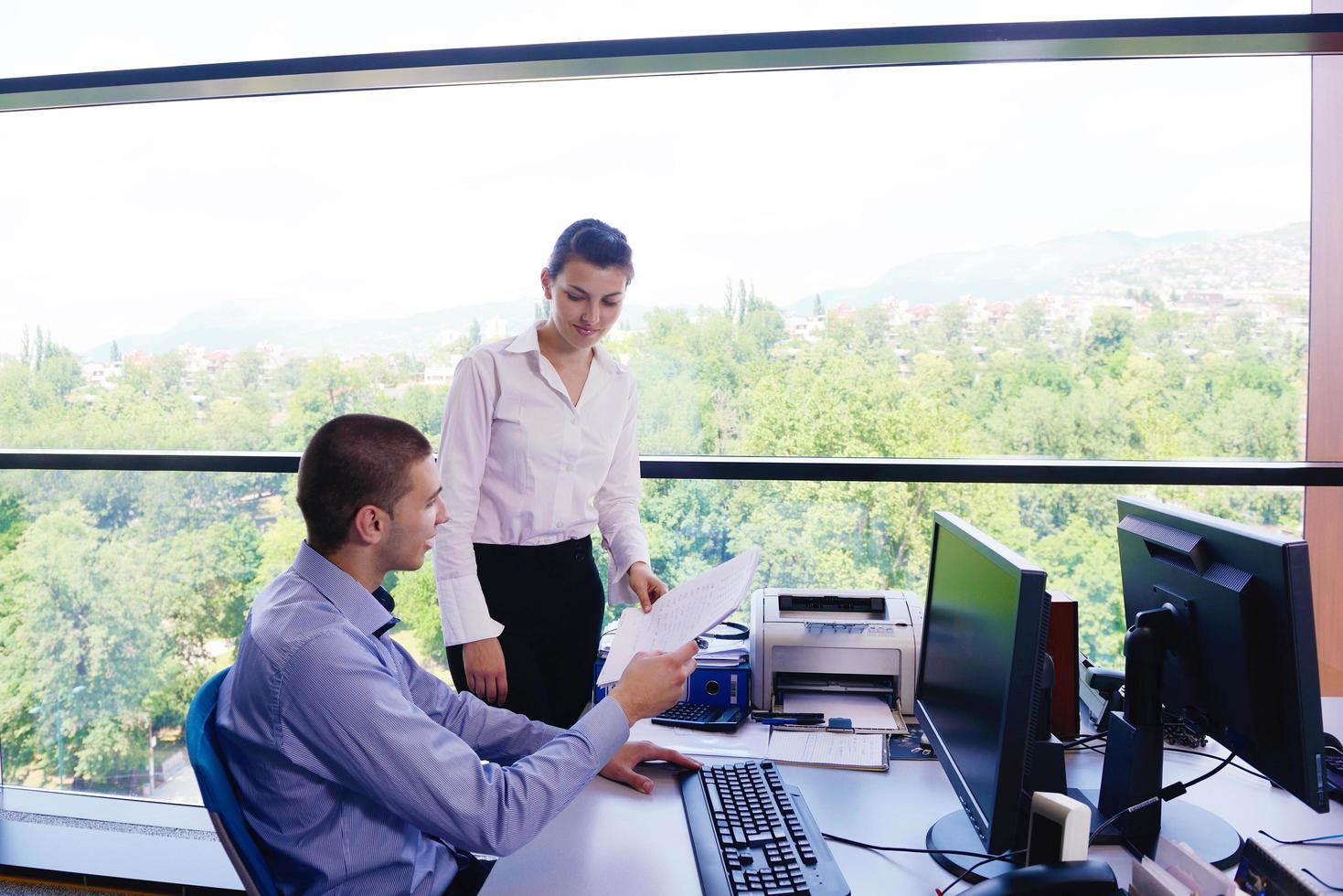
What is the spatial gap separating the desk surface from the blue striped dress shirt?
0.24 feet

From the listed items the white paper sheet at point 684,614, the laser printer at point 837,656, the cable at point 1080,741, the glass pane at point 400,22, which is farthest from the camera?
the glass pane at point 400,22

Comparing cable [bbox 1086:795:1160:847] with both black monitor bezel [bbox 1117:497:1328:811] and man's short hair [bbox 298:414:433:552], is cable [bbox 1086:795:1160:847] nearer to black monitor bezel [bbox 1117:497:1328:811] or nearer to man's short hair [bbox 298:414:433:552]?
black monitor bezel [bbox 1117:497:1328:811]

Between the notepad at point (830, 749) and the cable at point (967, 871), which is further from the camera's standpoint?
the notepad at point (830, 749)

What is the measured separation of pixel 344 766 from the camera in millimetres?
1060

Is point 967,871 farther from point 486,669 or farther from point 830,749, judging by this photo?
point 486,669

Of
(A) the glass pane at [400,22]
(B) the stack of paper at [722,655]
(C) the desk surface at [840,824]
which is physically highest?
(A) the glass pane at [400,22]

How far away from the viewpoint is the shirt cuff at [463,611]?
67.0 inches

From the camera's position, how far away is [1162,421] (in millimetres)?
2738

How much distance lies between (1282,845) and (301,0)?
10.8 ft

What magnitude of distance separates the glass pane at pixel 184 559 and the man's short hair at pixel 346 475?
4.17ft

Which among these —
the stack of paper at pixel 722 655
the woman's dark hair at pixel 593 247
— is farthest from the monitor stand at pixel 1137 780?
the woman's dark hair at pixel 593 247

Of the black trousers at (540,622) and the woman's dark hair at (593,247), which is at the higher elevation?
the woman's dark hair at (593,247)

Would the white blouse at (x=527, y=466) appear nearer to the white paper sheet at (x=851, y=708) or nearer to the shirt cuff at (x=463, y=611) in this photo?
the shirt cuff at (x=463, y=611)

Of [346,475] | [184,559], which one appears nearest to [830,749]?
[346,475]
